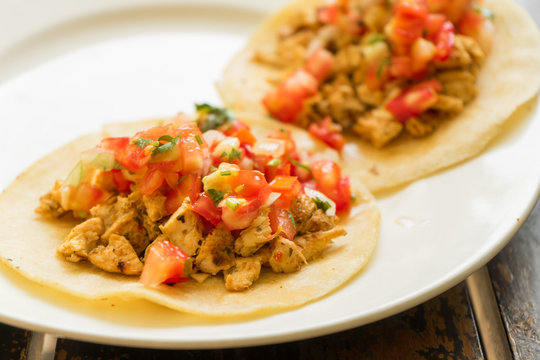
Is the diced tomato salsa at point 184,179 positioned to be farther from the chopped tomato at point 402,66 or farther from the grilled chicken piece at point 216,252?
the chopped tomato at point 402,66

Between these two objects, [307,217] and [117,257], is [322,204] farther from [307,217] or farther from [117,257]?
[117,257]

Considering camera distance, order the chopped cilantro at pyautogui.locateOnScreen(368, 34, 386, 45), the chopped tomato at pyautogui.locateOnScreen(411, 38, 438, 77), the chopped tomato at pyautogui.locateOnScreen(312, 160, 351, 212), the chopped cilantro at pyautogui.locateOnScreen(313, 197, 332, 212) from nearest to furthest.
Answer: the chopped cilantro at pyautogui.locateOnScreen(313, 197, 332, 212) → the chopped tomato at pyautogui.locateOnScreen(312, 160, 351, 212) → the chopped tomato at pyautogui.locateOnScreen(411, 38, 438, 77) → the chopped cilantro at pyautogui.locateOnScreen(368, 34, 386, 45)

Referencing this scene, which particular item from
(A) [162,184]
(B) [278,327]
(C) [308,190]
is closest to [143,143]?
(A) [162,184]

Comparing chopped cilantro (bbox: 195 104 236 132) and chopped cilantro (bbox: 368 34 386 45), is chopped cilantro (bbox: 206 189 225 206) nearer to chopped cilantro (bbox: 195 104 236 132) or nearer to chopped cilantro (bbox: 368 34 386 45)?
chopped cilantro (bbox: 195 104 236 132)

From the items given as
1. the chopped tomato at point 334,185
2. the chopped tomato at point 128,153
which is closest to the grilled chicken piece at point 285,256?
the chopped tomato at point 334,185

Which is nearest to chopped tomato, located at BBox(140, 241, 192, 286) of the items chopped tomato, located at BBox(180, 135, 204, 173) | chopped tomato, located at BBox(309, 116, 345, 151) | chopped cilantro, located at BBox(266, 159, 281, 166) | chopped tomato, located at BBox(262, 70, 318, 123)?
chopped tomato, located at BBox(180, 135, 204, 173)

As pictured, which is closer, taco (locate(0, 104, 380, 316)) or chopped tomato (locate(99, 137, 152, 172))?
taco (locate(0, 104, 380, 316))

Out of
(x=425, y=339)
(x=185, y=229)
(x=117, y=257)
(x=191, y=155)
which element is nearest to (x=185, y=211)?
(x=185, y=229)

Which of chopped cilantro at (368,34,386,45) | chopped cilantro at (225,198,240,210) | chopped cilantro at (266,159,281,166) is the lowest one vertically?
chopped cilantro at (266,159,281,166)
